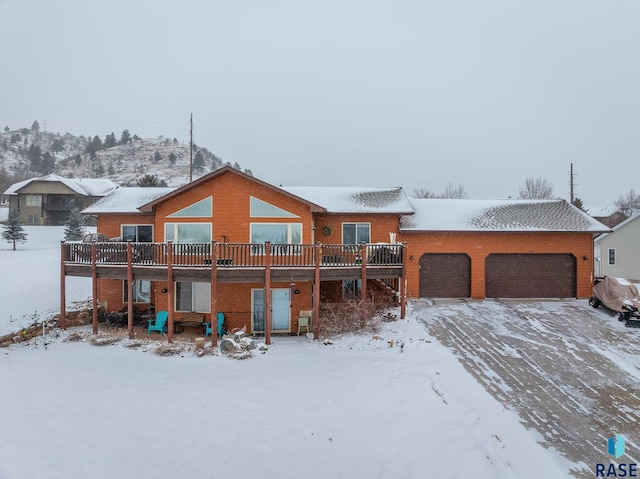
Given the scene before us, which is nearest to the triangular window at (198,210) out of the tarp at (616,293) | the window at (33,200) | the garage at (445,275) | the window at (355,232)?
the window at (355,232)

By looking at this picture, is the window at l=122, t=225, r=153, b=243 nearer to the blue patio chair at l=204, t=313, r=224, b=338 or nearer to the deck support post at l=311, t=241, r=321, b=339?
the blue patio chair at l=204, t=313, r=224, b=338

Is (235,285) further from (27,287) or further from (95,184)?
(95,184)

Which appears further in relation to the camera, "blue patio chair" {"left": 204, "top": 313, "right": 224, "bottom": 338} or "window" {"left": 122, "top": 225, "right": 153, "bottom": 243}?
"window" {"left": 122, "top": 225, "right": 153, "bottom": 243}

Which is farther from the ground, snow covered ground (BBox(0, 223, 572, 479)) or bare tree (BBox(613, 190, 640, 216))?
bare tree (BBox(613, 190, 640, 216))

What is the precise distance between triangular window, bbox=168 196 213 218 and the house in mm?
42

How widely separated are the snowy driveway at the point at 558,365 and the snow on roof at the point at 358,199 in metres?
5.04

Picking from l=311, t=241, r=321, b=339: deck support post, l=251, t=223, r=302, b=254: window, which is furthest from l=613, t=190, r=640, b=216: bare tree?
l=311, t=241, r=321, b=339: deck support post

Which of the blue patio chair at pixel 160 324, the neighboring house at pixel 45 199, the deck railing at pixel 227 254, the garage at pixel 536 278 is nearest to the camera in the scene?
the deck railing at pixel 227 254

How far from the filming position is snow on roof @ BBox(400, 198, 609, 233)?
17.8m

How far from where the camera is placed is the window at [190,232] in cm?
1463

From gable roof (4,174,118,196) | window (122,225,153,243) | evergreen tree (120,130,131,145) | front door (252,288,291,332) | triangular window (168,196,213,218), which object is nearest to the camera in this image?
front door (252,288,291,332)

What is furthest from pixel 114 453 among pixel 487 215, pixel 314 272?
pixel 487 215

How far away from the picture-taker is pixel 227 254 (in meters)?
13.1

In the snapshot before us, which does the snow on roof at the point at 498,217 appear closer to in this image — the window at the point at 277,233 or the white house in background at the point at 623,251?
the window at the point at 277,233
